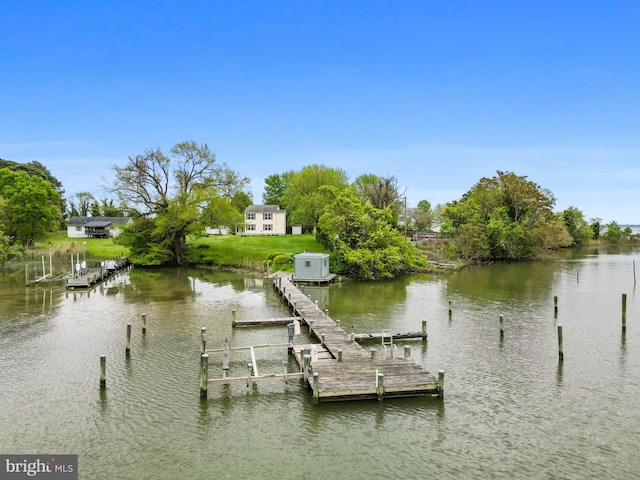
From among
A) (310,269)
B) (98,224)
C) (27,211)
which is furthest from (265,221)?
(310,269)

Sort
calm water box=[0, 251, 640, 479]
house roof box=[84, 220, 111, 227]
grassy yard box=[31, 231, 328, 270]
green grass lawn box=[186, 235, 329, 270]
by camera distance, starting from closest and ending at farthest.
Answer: calm water box=[0, 251, 640, 479] → green grass lawn box=[186, 235, 329, 270] → grassy yard box=[31, 231, 328, 270] → house roof box=[84, 220, 111, 227]

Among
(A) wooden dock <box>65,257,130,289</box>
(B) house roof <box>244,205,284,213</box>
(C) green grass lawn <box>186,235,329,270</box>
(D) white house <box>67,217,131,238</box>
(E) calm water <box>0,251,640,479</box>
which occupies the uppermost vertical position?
(B) house roof <box>244,205,284,213</box>

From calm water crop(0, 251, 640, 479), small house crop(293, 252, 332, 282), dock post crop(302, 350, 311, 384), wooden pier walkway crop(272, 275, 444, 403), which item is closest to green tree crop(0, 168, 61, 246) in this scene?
calm water crop(0, 251, 640, 479)

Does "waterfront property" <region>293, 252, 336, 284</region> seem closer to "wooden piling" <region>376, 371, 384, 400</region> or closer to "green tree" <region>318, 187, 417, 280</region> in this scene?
"green tree" <region>318, 187, 417, 280</region>

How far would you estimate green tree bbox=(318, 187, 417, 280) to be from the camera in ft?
154

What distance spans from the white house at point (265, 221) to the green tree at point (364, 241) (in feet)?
122

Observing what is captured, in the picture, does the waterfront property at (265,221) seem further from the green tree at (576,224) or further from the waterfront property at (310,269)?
the green tree at (576,224)

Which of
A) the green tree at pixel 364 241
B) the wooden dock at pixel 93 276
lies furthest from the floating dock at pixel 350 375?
the green tree at pixel 364 241

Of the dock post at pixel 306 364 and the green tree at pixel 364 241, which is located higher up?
the green tree at pixel 364 241

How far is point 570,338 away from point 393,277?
2457 cm

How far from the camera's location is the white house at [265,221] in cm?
8756

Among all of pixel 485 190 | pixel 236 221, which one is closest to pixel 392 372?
pixel 236 221

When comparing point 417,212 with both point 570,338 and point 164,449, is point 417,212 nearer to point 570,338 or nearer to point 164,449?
point 570,338

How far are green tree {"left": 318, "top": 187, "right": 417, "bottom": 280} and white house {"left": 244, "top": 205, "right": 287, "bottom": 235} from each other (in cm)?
3704
